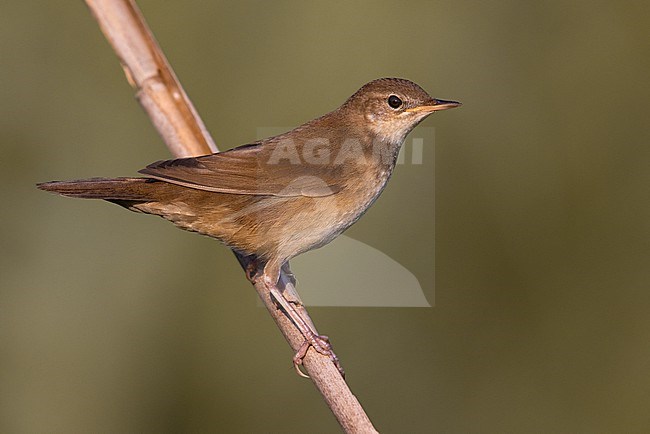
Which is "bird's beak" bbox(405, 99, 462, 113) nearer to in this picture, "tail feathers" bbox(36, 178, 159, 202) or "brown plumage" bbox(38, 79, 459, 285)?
"brown plumage" bbox(38, 79, 459, 285)

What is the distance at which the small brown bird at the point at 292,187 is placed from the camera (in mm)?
3283

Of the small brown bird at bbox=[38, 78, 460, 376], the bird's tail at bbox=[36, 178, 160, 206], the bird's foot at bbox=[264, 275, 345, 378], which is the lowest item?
the bird's foot at bbox=[264, 275, 345, 378]

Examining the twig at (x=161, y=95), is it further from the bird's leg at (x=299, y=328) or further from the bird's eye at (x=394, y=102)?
the bird's eye at (x=394, y=102)

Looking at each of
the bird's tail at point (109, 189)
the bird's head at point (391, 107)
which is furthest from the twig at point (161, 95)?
the bird's head at point (391, 107)

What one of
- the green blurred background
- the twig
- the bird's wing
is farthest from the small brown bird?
the green blurred background

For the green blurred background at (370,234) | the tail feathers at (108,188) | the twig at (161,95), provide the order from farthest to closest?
1. the green blurred background at (370,234)
2. the twig at (161,95)
3. the tail feathers at (108,188)

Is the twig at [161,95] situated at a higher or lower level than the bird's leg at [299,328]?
higher

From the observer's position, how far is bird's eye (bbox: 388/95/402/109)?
11.4 feet

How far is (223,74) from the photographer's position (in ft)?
13.3

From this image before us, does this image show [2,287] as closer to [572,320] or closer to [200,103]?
[200,103]

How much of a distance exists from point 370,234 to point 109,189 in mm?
1315

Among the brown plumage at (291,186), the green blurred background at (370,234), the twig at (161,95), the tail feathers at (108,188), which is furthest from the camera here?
the green blurred background at (370,234)

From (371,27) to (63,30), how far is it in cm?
136

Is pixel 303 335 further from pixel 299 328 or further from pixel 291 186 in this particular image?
pixel 291 186
